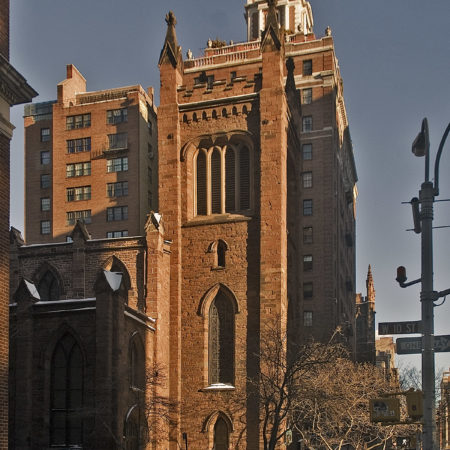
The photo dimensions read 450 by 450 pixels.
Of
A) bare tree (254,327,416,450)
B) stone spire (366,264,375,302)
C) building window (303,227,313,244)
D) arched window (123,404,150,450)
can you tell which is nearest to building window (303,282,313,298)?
building window (303,227,313,244)

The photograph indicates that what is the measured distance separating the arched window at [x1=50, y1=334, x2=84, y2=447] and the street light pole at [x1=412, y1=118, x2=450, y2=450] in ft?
80.9

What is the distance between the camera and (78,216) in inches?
3054

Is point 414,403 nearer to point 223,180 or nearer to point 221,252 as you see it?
point 221,252

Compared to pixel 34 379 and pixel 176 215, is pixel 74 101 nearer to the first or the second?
pixel 176 215

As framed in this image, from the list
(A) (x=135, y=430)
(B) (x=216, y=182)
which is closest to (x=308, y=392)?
(A) (x=135, y=430)

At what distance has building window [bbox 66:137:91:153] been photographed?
78562mm

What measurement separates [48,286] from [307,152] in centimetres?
3540

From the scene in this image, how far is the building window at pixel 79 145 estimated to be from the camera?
7856 cm

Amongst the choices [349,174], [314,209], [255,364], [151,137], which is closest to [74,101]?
[151,137]

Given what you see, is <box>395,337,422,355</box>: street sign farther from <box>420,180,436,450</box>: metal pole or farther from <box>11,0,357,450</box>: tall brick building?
<box>11,0,357,450</box>: tall brick building

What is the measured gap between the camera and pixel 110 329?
40062 mm

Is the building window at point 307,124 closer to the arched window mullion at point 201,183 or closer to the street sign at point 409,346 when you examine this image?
the arched window mullion at point 201,183

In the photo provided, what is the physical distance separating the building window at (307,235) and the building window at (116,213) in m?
15.6

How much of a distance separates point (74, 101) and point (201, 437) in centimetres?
4244
